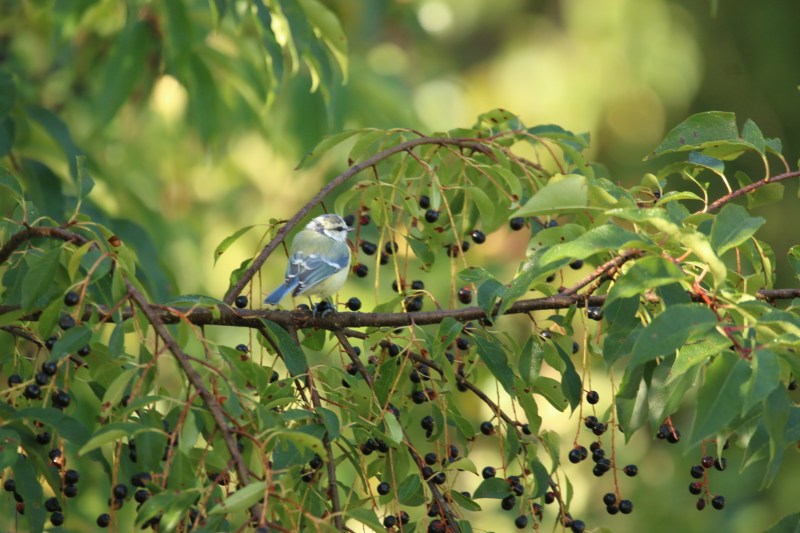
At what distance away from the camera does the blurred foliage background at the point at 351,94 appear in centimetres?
460

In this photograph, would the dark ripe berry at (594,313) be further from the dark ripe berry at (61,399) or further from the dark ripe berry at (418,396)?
the dark ripe berry at (61,399)

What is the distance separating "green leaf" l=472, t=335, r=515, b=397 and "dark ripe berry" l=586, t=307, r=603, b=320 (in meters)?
0.25

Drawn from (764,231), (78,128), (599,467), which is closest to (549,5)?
(764,231)

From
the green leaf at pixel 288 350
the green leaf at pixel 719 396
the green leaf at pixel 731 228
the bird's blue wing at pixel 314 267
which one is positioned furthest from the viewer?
the bird's blue wing at pixel 314 267

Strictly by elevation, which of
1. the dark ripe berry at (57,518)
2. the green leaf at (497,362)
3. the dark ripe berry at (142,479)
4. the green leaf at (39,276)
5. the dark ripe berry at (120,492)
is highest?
the green leaf at (39,276)

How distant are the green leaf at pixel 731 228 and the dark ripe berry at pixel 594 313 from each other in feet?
1.17

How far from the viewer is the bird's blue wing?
4.23 metres

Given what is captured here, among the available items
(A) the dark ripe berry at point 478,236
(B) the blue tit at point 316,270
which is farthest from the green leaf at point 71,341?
(B) the blue tit at point 316,270

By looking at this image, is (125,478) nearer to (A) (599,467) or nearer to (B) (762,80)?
(A) (599,467)

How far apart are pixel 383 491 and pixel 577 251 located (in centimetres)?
106

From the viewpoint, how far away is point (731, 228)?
2295 mm

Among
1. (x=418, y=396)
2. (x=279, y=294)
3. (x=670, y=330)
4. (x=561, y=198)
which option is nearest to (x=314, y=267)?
(x=279, y=294)

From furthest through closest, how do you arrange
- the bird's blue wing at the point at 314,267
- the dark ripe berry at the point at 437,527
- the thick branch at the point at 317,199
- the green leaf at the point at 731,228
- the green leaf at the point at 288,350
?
the bird's blue wing at the point at 314,267
the thick branch at the point at 317,199
the green leaf at the point at 288,350
the dark ripe berry at the point at 437,527
the green leaf at the point at 731,228

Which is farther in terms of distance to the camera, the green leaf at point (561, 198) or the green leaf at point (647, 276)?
the green leaf at point (561, 198)
